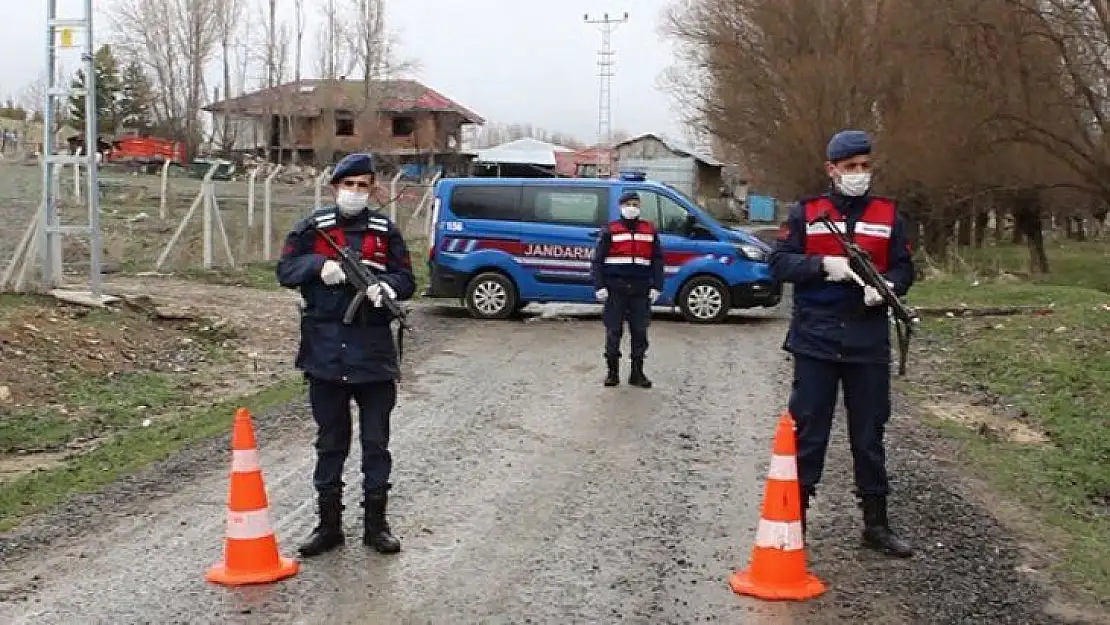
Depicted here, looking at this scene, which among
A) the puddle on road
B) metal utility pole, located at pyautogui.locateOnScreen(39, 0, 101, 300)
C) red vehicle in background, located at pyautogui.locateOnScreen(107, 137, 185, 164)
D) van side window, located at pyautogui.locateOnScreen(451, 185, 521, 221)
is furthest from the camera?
red vehicle in background, located at pyautogui.locateOnScreen(107, 137, 185, 164)

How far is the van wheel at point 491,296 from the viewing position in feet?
54.1

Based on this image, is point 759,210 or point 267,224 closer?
point 267,224

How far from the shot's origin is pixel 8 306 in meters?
12.0

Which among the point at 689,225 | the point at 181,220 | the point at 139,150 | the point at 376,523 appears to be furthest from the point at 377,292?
the point at 139,150

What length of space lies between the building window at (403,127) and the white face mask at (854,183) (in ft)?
246

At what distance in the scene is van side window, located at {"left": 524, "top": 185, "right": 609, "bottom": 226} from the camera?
16.4m

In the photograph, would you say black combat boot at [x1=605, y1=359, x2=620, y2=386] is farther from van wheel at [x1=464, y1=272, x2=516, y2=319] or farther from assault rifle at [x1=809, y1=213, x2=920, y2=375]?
van wheel at [x1=464, y1=272, x2=516, y2=319]

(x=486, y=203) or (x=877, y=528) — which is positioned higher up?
(x=486, y=203)

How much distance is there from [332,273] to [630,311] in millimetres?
5948

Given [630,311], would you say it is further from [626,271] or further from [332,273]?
[332,273]

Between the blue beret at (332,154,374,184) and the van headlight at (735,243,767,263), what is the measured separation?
36.4ft

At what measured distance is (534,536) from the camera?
6.25m

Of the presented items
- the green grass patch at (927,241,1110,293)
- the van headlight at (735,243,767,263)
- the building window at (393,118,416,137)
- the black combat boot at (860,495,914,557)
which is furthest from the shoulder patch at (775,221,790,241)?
the building window at (393,118,416,137)

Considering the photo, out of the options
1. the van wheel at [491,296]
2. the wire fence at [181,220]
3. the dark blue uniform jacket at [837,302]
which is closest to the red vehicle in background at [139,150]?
the wire fence at [181,220]
